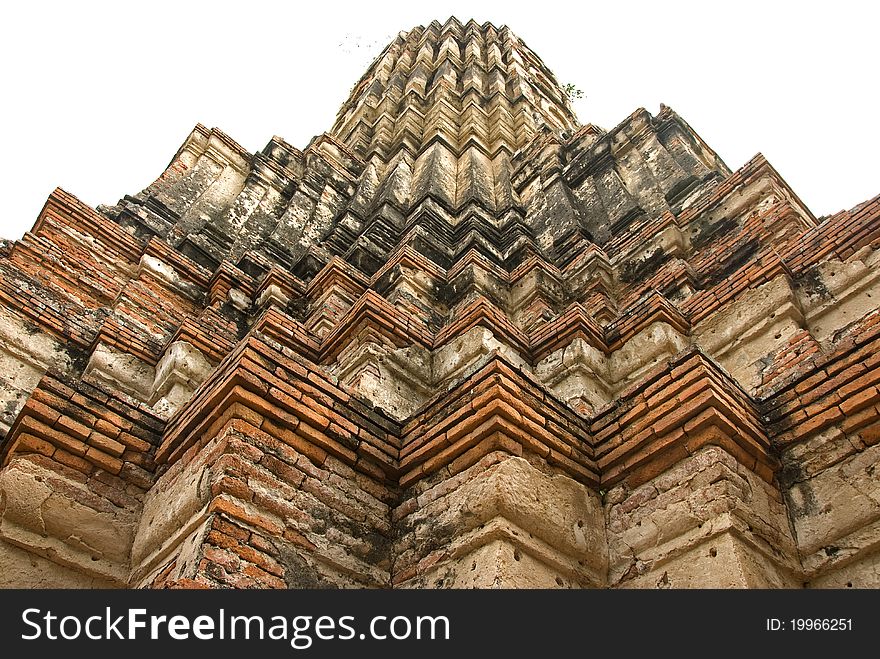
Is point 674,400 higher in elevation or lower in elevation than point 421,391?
lower

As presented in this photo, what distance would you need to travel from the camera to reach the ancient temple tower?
3.11 meters

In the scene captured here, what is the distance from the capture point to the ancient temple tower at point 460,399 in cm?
311

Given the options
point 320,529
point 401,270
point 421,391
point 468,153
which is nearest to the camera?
point 320,529

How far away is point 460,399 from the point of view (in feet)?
12.4

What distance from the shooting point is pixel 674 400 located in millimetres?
3477

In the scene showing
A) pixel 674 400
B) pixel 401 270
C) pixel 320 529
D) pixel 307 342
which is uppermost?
pixel 401 270

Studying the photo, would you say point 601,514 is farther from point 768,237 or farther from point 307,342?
point 768,237

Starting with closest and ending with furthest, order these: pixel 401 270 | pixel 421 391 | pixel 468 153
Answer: pixel 421 391 → pixel 401 270 → pixel 468 153

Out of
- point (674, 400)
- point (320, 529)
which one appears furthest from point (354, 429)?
point (674, 400)

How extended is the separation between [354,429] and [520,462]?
93 cm

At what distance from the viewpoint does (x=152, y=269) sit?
804 centimetres
